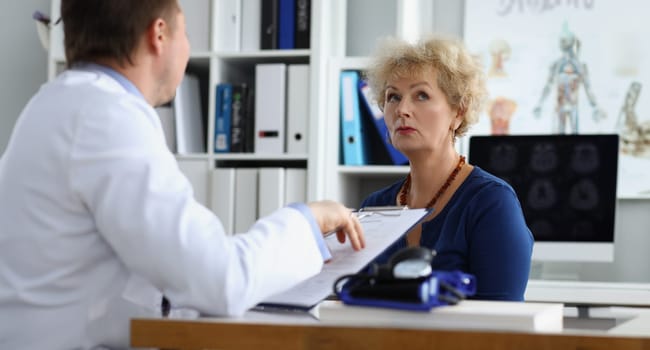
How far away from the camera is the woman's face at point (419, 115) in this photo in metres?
2.18

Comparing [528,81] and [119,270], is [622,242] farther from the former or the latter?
[119,270]

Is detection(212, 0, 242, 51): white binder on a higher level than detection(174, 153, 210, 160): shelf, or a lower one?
higher

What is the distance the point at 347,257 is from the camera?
1.32m

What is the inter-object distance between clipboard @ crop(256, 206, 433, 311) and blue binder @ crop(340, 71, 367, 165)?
1.87 meters

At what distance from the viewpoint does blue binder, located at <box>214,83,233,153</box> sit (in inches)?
135

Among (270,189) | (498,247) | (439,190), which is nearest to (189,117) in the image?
(270,189)

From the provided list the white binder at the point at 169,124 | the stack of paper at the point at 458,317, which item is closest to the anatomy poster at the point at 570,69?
the white binder at the point at 169,124

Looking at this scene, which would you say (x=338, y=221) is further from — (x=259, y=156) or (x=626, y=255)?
(x=626, y=255)

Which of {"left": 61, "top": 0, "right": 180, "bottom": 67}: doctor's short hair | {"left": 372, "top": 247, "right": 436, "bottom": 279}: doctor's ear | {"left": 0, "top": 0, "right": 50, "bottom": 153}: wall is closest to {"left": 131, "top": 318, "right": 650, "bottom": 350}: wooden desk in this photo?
{"left": 372, "top": 247, "right": 436, "bottom": 279}: doctor's ear

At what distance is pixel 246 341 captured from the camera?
1.03 metres

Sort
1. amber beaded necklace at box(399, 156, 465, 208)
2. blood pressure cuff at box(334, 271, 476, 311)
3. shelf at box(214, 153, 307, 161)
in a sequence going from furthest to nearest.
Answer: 1. shelf at box(214, 153, 307, 161)
2. amber beaded necklace at box(399, 156, 465, 208)
3. blood pressure cuff at box(334, 271, 476, 311)

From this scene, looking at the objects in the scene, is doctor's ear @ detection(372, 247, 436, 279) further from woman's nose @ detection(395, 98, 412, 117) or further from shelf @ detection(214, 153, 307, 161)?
shelf @ detection(214, 153, 307, 161)

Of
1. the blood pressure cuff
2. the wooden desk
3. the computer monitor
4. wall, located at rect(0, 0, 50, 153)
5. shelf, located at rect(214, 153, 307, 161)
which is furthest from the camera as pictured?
wall, located at rect(0, 0, 50, 153)

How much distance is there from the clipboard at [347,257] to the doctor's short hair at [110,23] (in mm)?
376
